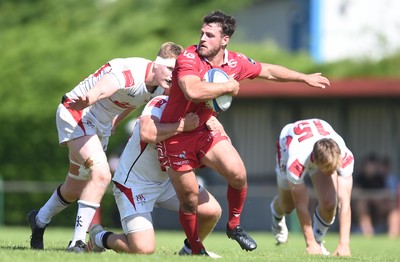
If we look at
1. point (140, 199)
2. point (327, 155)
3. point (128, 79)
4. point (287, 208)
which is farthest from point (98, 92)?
point (287, 208)

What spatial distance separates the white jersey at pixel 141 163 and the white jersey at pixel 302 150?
6.33 ft

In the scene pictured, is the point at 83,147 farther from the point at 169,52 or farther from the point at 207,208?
the point at 207,208

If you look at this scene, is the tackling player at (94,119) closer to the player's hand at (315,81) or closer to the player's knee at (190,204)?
the player's knee at (190,204)

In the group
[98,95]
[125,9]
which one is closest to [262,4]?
[125,9]

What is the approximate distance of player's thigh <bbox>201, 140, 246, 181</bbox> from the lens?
934 centimetres

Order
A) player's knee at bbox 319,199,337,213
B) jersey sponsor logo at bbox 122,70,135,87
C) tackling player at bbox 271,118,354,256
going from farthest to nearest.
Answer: player's knee at bbox 319,199,337,213 → tackling player at bbox 271,118,354,256 → jersey sponsor logo at bbox 122,70,135,87

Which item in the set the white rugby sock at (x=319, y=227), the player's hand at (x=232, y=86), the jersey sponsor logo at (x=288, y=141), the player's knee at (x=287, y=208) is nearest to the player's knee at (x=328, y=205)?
the white rugby sock at (x=319, y=227)

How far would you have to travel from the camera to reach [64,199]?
10625 mm

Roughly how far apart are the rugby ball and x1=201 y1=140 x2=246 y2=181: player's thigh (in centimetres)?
41

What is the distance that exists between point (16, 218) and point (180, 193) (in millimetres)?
13591

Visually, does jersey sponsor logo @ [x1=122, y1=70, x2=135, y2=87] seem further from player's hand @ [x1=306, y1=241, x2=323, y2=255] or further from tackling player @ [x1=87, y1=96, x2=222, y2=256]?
player's hand @ [x1=306, y1=241, x2=323, y2=255]

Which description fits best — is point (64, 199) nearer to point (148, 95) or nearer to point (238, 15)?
point (148, 95)

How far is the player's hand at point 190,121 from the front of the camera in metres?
9.17

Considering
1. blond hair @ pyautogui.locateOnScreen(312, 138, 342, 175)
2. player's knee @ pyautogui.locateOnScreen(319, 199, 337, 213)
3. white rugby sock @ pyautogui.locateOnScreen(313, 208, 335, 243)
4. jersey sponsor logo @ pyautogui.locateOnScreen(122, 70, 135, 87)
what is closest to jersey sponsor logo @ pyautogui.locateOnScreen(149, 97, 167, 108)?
jersey sponsor logo @ pyautogui.locateOnScreen(122, 70, 135, 87)
